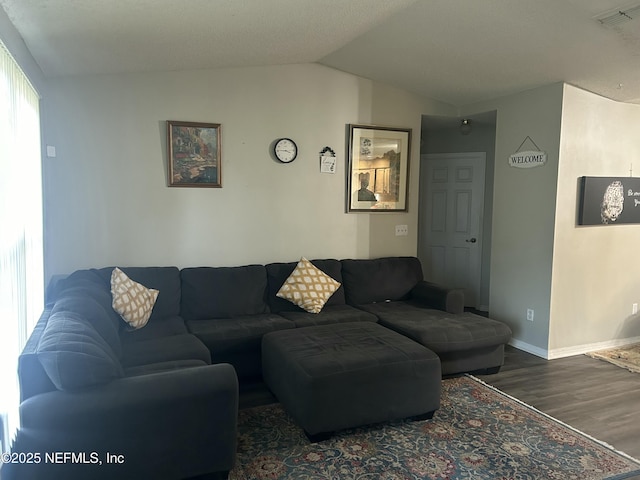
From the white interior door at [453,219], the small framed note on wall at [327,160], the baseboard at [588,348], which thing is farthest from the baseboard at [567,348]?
the small framed note on wall at [327,160]

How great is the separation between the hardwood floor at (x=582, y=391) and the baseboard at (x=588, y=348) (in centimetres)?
6

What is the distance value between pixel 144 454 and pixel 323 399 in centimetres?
102

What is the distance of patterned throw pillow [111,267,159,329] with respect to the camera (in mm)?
3484

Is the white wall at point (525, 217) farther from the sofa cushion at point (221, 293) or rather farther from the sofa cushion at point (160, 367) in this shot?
the sofa cushion at point (160, 367)

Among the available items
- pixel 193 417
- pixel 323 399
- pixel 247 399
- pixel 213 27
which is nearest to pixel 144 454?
pixel 193 417

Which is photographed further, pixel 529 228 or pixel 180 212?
pixel 529 228

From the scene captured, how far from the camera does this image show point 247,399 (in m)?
3.45

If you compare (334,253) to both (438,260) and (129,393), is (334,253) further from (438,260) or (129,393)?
(129,393)

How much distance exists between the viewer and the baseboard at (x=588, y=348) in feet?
14.4

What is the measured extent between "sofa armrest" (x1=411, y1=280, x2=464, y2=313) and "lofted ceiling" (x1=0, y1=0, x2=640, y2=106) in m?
2.02

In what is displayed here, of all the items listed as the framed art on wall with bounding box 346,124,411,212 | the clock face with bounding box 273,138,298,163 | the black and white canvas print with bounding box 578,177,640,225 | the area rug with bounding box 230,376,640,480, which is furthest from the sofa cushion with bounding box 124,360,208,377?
the black and white canvas print with bounding box 578,177,640,225

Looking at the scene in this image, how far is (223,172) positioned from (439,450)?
9.55 feet

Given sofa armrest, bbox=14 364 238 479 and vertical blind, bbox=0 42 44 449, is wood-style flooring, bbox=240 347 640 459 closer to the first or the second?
sofa armrest, bbox=14 364 238 479

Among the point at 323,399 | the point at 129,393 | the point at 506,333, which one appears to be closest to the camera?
the point at 129,393
